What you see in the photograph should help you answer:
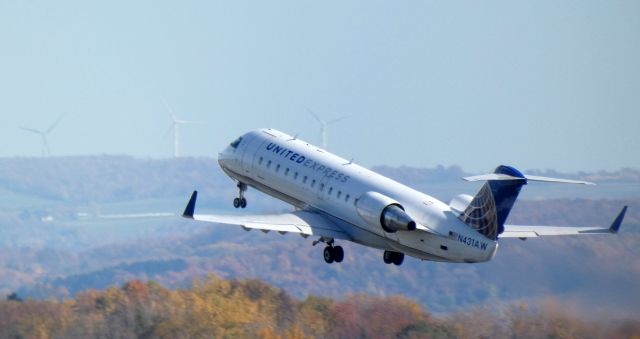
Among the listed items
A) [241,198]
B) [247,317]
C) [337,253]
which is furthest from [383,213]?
[247,317]

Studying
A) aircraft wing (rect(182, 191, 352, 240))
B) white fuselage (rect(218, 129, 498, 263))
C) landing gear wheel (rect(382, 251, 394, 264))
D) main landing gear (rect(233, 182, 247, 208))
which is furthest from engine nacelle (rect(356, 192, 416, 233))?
main landing gear (rect(233, 182, 247, 208))

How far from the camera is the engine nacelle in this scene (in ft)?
234

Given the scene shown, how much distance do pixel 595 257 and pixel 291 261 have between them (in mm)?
93324

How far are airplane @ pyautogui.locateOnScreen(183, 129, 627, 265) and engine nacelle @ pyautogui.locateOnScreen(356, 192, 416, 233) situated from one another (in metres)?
0.04

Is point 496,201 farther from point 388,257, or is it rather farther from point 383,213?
point 388,257

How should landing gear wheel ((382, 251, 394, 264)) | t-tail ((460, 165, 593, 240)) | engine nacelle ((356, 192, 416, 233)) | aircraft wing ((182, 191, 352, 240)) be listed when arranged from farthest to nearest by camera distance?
1. landing gear wheel ((382, 251, 394, 264))
2. aircraft wing ((182, 191, 352, 240))
3. engine nacelle ((356, 192, 416, 233))
4. t-tail ((460, 165, 593, 240))

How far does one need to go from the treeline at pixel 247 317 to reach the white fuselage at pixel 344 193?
8.95 meters

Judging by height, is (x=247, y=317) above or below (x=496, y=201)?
below

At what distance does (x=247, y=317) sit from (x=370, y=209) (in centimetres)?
1946

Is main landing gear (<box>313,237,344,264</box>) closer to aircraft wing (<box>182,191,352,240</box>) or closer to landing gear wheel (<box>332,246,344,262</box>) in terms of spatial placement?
landing gear wheel (<box>332,246,344,262</box>)

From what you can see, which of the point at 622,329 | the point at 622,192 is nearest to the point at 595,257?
the point at 622,329

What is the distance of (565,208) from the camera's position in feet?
488

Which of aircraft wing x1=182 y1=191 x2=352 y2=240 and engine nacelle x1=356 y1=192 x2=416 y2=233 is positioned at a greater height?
engine nacelle x1=356 y1=192 x2=416 y2=233

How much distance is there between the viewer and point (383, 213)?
237ft
